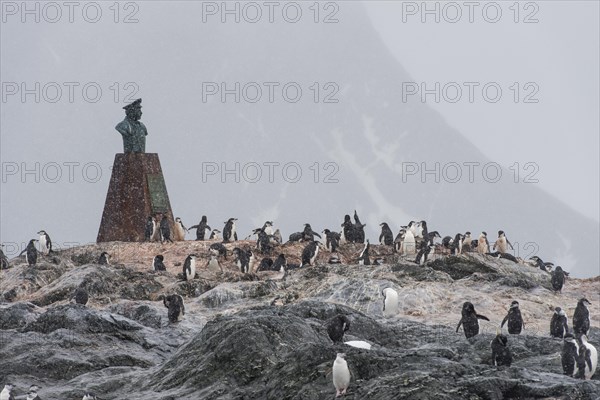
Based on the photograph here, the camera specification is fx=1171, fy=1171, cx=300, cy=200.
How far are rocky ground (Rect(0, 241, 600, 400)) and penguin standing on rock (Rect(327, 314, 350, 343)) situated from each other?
58 centimetres

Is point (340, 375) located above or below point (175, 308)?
below

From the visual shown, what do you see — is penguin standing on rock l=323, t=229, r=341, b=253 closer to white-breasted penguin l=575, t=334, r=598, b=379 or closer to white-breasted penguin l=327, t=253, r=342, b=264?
white-breasted penguin l=327, t=253, r=342, b=264

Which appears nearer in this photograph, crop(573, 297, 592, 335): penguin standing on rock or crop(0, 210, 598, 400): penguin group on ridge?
crop(0, 210, 598, 400): penguin group on ridge

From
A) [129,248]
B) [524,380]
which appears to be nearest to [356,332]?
[524,380]

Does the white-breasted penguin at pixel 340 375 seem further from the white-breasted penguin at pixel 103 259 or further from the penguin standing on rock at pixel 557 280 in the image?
the white-breasted penguin at pixel 103 259

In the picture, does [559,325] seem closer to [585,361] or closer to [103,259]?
[585,361]

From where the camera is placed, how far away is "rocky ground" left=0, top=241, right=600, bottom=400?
16484 millimetres

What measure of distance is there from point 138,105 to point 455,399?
3078 centimetres

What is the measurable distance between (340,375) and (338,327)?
3.49 metres

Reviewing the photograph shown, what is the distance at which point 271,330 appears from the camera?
64.0 feet

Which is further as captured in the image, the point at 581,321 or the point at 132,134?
the point at 132,134

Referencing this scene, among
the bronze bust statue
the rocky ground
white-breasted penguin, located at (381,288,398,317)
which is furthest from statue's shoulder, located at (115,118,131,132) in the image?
white-breasted penguin, located at (381,288,398,317)

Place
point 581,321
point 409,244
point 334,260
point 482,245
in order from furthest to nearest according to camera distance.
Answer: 1. point 482,245
2. point 409,244
3. point 334,260
4. point 581,321

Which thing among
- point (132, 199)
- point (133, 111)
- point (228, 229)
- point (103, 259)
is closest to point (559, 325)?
point (103, 259)
